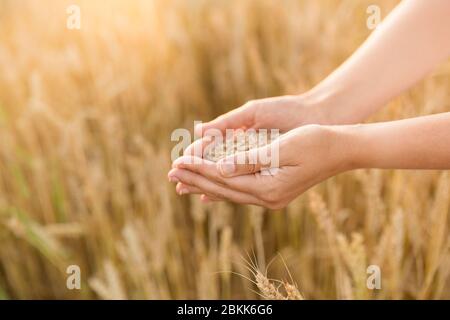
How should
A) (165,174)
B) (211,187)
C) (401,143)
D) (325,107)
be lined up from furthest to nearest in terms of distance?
1. (165,174)
2. (325,107)
3. (211,187)
4. (401,143)

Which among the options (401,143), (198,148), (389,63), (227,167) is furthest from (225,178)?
(389,63)

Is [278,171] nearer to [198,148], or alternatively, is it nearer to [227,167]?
[227,167]

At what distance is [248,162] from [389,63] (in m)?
0.32

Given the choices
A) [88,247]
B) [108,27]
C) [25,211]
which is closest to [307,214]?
[88,247]

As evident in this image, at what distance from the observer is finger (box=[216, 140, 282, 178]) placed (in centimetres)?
Result: 89

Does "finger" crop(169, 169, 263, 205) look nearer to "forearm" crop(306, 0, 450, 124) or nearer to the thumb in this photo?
the thumb

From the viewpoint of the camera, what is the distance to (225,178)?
0.91 meters

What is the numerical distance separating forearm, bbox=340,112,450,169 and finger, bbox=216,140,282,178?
0.31ft

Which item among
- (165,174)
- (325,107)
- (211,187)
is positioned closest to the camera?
(211,187)

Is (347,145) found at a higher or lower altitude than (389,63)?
lower

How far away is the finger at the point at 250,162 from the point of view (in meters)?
0.89

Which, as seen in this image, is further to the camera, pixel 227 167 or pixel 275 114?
pixel 275 114

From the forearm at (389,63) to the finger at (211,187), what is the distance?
22 centimetres
